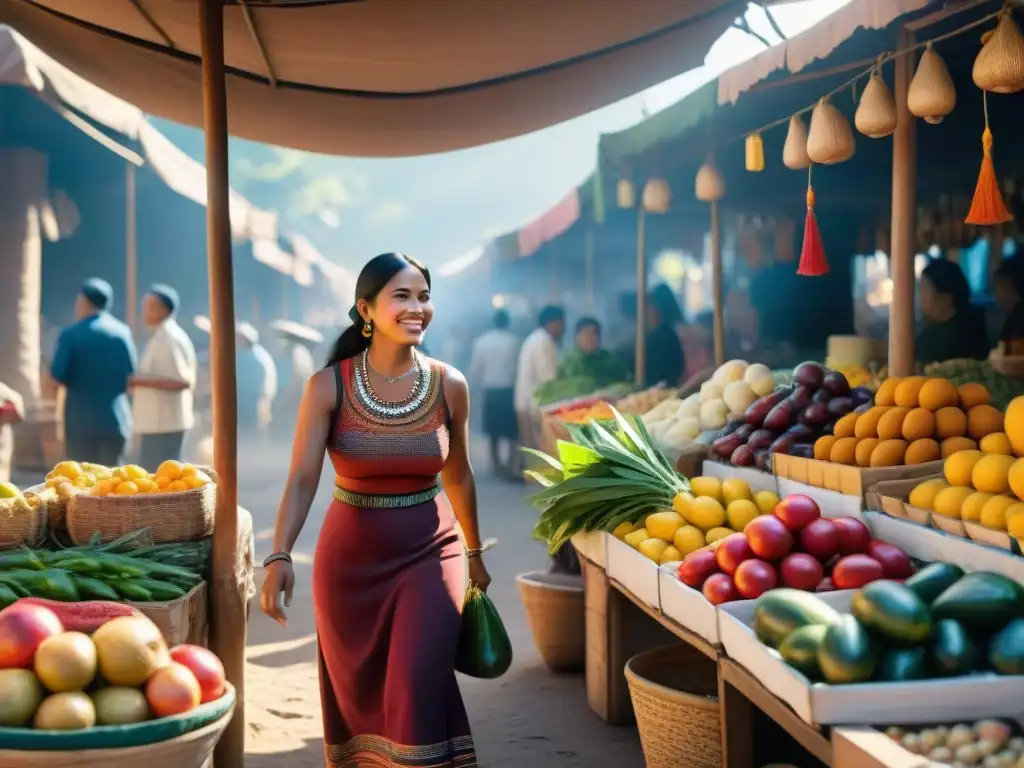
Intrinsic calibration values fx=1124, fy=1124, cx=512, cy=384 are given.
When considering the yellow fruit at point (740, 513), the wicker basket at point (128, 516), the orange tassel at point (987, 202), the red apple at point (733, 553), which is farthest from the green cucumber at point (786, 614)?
the orange tassel at point (987, 202)

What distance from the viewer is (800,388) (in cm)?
522

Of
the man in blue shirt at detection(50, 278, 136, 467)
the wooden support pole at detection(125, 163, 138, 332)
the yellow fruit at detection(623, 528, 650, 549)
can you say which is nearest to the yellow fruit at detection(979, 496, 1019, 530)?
the yellow fruit at detection(623, 528, 650, 549)

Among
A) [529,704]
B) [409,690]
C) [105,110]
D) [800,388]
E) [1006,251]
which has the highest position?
[105,110]

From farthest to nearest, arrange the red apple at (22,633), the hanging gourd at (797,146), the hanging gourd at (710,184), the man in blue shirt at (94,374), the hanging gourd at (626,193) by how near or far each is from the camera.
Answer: the hanging gourd at (626,193)
the hanging gourd at (710,184)
the man in blue shirt at (94,374)
the hanging gourd at (797,146)
the red apple at (22,633)

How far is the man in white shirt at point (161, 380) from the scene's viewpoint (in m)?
7.51

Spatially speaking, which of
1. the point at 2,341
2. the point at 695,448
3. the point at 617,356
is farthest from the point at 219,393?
the point at 617,356

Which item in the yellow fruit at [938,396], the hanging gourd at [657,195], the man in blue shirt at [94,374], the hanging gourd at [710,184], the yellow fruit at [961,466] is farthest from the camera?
the hanging gourd at [657,195]

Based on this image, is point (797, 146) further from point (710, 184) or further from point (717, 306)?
point (717, 306)

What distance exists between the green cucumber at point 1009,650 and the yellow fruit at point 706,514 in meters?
1.58

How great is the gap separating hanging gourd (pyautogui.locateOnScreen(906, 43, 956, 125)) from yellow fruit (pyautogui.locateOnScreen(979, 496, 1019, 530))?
197cm

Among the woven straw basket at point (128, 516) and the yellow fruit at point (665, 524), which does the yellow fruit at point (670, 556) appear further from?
the woven straw basket at point (128, 516)

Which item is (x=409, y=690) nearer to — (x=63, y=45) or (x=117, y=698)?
(x=117, y=698)

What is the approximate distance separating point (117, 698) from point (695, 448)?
3722 mm

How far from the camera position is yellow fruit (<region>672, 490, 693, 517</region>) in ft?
14.1
